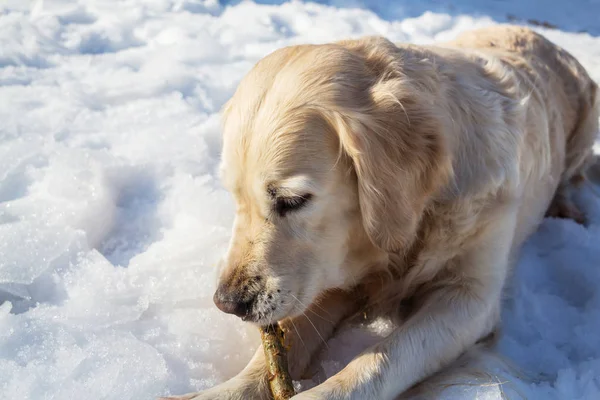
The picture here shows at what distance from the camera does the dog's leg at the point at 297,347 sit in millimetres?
2242

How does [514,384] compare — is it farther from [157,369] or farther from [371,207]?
[157,369]

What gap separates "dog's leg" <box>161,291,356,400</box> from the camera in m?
2.24

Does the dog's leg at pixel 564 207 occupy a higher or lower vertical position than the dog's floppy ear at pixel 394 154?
lower

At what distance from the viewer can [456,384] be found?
2270 mm

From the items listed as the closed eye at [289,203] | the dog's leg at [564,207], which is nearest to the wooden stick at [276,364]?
the closed eye at [289,203]

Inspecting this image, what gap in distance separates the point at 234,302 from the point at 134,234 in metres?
1.40

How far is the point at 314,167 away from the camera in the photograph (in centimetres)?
225

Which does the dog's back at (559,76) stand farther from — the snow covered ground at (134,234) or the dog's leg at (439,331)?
the dog's leg at (439,331)

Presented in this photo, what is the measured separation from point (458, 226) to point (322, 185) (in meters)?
0.70

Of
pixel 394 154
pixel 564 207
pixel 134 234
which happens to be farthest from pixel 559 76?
pixel 134 234

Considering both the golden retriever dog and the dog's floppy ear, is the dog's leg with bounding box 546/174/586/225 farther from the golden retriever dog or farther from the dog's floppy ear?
the dog's floppy ear

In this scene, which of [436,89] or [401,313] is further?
[401,313]

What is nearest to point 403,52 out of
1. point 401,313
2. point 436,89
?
point 436,89

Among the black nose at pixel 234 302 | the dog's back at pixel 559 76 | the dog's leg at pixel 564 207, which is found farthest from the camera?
the dog's leg at pixel 564 207
